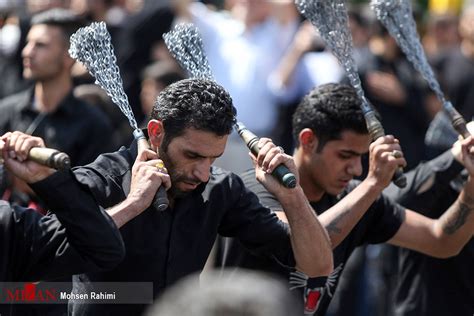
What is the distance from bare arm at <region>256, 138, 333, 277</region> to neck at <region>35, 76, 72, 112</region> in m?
3.23

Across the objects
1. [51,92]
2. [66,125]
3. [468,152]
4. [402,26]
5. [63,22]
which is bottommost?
[468,152]

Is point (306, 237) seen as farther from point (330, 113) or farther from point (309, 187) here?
point (330, 113)

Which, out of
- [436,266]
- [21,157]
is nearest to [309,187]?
[436,266]

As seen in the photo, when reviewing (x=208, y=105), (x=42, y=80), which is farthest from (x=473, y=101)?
(x=208, y=105)

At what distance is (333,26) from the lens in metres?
5.72

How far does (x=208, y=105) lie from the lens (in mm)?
4926

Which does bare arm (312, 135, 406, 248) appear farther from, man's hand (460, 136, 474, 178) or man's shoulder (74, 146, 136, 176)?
man's shoulder (74, 146, 136, 176)

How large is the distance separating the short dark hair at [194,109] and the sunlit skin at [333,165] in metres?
0.95

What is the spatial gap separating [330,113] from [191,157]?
124cm

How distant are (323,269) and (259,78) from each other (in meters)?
4.43

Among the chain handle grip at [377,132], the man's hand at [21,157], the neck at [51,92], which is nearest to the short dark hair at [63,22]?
the neck at [51,92]

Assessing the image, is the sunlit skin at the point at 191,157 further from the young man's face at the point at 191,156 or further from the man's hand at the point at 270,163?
the man's hand at the point at 270,163

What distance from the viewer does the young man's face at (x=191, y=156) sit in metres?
4.88

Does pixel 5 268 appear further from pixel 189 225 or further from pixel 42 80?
pixel 42 80
